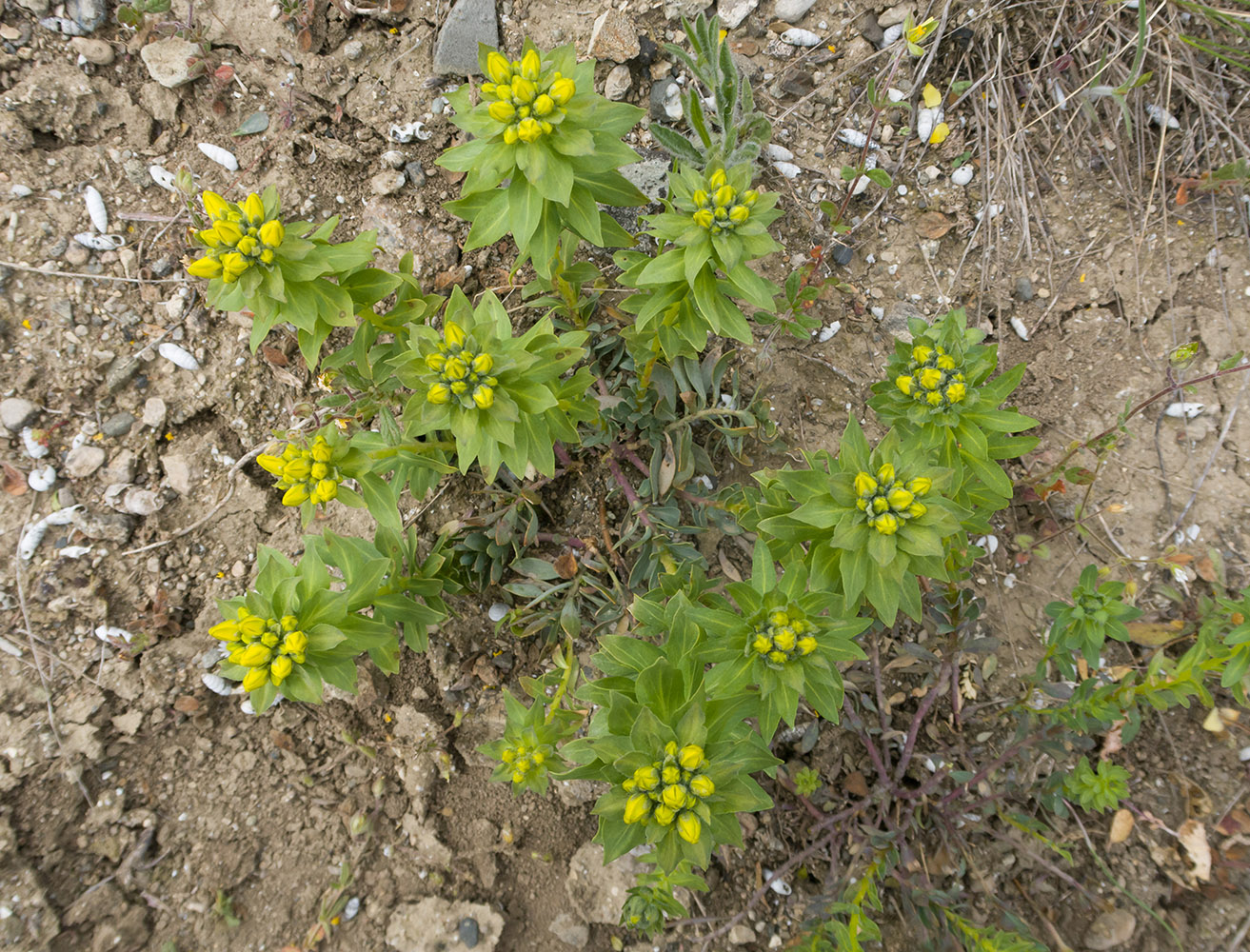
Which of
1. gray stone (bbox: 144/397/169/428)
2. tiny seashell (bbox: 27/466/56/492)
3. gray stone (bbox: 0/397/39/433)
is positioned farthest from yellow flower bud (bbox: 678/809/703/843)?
gray stone (bbox: 0/397/39/433)

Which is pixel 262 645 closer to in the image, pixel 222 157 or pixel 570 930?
pixel 570 930

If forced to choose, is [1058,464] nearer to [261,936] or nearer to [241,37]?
[261,936]

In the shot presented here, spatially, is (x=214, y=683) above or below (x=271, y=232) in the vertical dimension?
below

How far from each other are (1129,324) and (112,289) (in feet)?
21.3

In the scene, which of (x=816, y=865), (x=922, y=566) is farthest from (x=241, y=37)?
(x=816, y=865)

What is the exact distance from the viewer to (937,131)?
492 cm

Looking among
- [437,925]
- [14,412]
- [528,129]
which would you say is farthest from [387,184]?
[437,925]

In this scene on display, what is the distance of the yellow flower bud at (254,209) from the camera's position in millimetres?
3143

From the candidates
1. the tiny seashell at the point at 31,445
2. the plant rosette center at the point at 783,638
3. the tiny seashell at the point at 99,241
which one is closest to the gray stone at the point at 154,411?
the tiny seashell at the point at 31,445

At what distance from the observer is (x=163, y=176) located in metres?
4.83

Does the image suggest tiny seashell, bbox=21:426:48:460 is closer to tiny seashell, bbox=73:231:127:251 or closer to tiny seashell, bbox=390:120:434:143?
tiny seashell, bbox=73:231:127:251

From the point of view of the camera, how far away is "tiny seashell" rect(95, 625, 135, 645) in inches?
175

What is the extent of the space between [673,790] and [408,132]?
4.40 m

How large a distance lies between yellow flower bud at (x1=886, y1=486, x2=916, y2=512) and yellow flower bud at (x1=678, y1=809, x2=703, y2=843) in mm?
1416
